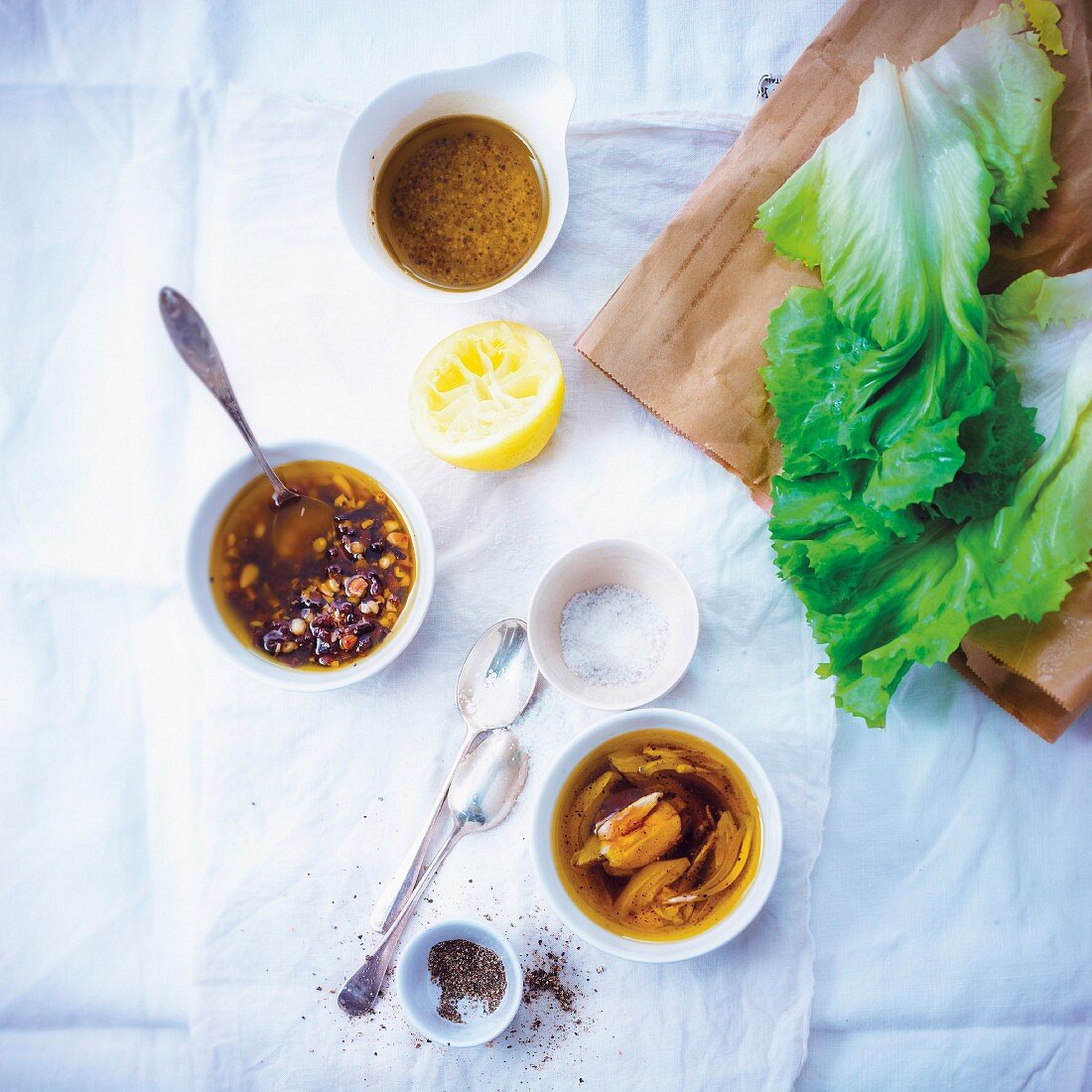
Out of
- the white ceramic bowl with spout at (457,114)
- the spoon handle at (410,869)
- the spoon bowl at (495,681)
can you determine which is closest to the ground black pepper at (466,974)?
the spoon handle at (410,869)

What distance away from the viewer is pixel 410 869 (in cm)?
164

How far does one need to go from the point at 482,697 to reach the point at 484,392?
56cm

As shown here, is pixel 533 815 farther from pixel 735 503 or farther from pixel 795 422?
pixel 795 422

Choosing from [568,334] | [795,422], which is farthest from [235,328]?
[795,422]

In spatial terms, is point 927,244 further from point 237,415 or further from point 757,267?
point 237,415

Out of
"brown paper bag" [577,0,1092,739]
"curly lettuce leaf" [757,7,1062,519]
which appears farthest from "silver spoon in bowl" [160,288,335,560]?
"curly lettuce leaf" [757,7,1062,519]

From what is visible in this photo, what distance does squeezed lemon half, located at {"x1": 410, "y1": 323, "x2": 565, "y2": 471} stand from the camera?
1544mm

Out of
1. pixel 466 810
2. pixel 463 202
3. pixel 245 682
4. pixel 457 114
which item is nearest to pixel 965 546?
pixel 466 810

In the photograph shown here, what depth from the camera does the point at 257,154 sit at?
1.74 meters

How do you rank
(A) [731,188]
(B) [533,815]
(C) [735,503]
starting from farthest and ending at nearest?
(C) [735,503]
(A) [731,188]
(B) [533,815]

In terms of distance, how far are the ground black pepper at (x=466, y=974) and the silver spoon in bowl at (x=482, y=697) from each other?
0.39ft

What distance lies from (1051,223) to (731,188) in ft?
1.74

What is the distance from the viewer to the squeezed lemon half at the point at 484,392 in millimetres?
1544

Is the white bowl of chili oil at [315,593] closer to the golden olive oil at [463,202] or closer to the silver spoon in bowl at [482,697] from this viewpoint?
the silver spoon in bowl at [482,697]
